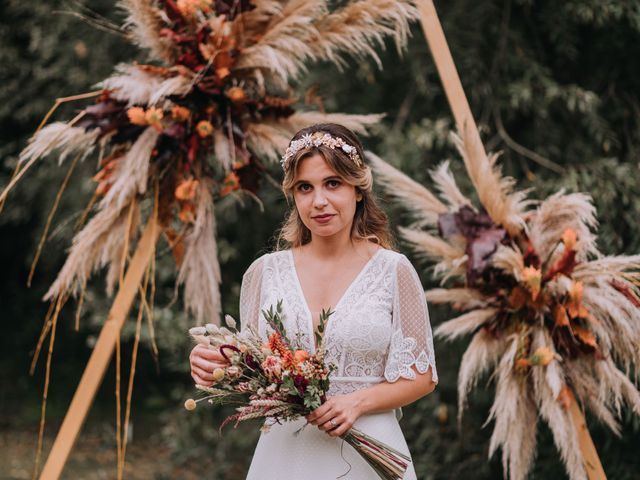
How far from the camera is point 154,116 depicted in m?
2.94

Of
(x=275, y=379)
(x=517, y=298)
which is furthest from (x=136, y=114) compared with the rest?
(x=517, y=298)

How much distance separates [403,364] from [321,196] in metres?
0.51

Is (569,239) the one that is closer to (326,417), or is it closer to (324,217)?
(324,217)

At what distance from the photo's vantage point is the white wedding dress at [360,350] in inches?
90.8

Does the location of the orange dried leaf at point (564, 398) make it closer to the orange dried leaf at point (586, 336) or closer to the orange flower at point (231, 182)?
the orange dried leaf at point (586, 336)

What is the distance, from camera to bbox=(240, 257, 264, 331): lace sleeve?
2.50m

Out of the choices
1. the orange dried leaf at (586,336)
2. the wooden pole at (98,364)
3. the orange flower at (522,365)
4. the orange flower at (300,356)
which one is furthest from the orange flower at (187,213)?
the orange dried leaf at (586,336)

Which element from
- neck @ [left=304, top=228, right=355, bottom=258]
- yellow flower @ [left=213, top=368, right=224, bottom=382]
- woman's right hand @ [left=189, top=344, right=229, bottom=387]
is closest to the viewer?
yellow flower @ [left=213, top=368, right=224, bottom=382]

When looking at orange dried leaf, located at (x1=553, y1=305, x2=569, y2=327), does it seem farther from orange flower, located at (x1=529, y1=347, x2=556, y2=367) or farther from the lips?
the lips

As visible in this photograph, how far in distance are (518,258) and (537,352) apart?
1.08ft

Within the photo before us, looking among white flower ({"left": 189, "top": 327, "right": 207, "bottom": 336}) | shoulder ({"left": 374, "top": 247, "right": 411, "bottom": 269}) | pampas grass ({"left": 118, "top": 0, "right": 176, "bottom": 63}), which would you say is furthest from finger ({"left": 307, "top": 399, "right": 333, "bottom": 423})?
pampas grass ({"left": 118, "top": 0, "right": 176, "bottom": 63})

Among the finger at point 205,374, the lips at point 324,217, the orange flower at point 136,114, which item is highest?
the orange flower at point 136,114

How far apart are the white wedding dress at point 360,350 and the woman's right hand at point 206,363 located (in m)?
0.22

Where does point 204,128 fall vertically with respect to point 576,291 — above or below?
above
